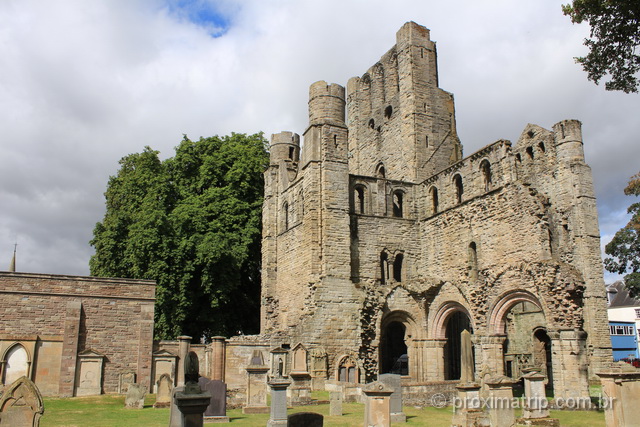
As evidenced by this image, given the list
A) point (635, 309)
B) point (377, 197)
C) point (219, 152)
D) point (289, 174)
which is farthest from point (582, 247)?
point (635, 309)

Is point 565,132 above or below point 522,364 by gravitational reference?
above

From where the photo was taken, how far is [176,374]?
22.7 meters

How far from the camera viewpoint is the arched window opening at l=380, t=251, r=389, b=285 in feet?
81.1

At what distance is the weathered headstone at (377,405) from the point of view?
1117cm

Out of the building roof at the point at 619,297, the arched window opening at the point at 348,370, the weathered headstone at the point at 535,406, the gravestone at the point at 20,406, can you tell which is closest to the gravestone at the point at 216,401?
the gravestone at the point at 20,406

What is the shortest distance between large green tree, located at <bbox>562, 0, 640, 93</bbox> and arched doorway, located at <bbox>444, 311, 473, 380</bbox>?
15197 millimetres

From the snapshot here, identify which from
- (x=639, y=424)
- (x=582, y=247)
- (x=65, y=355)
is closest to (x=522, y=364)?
(x=582, y=247)

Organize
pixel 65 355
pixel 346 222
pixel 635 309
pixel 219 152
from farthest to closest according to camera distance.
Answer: pixel 635 309, pixel 219 152, pixel 346 222, pixel 65 355

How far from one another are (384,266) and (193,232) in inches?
381

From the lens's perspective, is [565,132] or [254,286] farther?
[254,286]

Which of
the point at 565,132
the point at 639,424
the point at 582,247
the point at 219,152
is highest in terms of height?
the point at 219,152

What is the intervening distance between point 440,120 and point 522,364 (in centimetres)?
1216

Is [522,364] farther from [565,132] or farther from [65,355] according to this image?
[65,355]

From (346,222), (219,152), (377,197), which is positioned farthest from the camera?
(219,152)
